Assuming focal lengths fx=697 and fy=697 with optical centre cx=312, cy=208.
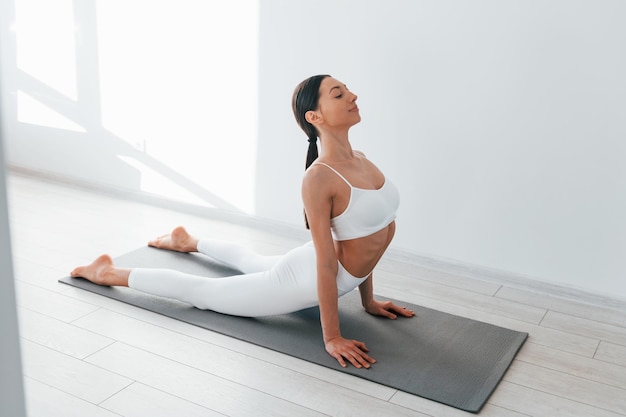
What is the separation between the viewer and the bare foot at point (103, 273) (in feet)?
8.61

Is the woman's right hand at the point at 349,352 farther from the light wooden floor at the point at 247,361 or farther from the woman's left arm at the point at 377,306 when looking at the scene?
the woman's left arm at the point at 377,306

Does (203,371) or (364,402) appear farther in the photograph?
(203,371)

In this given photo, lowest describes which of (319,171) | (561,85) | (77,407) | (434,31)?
(77,407)

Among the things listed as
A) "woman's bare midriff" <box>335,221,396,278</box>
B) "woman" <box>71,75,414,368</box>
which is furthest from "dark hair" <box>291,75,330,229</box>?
"woman's bare midriff" <box>335,221,396,278</box>

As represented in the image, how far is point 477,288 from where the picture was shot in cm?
286

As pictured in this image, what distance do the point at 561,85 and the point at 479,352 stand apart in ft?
3.57

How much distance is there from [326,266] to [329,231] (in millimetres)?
110

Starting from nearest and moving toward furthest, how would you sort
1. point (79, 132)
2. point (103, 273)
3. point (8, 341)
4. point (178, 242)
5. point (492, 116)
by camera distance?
point (8, 341)
point (103, 273)
point (492, 116)
point (178, 242)
point (79, 132)

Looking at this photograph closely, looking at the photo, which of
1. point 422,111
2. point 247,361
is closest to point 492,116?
point 422,111

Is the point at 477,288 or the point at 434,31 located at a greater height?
the point at 434,31

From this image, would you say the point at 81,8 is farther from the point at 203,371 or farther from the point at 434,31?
the point at 203,371

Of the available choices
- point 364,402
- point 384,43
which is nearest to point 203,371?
point 364,402

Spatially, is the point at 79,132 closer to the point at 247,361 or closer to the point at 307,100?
the point at 307,100

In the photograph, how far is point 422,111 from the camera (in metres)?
2.96
